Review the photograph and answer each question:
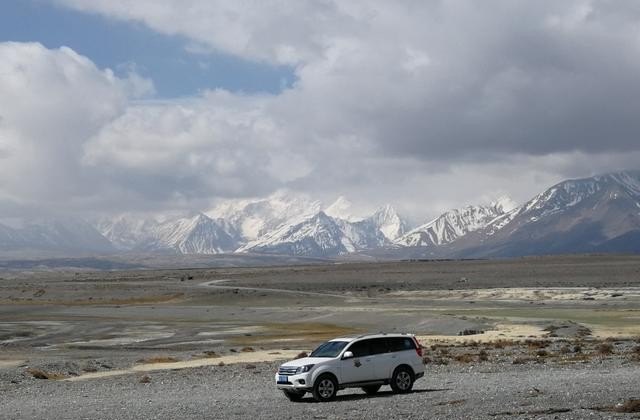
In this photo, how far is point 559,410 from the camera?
920 inches

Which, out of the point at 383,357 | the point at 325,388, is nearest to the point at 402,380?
the point at 383,357

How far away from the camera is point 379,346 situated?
2970 centimetres

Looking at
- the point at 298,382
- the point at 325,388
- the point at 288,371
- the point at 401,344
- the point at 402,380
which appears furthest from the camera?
the point at 401,344

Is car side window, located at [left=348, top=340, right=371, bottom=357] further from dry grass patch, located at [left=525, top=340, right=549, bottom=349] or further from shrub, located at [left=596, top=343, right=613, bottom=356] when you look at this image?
dry grass patch, located at [left=525, top=340, right=549, bottom=349]


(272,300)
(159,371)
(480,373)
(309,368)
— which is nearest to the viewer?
(309,368)

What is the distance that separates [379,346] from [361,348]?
2.27 ft

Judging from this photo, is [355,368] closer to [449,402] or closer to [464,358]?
[449,402]

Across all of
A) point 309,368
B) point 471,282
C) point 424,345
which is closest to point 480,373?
point 309,368

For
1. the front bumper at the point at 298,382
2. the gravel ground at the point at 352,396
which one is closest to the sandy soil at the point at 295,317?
the gravel ground at the point at 352,396

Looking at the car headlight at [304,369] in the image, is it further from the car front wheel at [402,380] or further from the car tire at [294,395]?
the car front wheel at [402,380]

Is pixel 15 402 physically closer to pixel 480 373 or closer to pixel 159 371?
pixel 159 371

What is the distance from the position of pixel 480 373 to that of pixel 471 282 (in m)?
133

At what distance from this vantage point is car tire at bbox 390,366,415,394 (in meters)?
29.8

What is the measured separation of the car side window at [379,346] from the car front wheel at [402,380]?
32.4 inches
